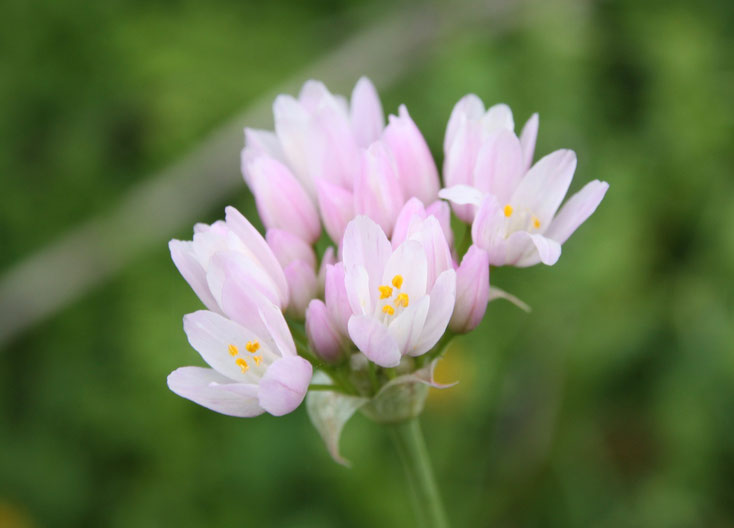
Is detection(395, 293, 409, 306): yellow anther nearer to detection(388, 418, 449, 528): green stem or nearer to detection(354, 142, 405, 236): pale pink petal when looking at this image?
detection(354, 142, 405, 236): pale pink petal

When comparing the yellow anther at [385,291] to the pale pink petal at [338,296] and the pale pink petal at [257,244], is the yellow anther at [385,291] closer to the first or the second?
the pale pink petal at [338,296]

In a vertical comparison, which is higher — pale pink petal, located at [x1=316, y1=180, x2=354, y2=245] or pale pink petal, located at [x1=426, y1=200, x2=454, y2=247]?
pale pink petal, located at [x1=316, y1=180, x2=354, y2=245]

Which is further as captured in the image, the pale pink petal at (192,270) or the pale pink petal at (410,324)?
the pale pink petal at (192,270)

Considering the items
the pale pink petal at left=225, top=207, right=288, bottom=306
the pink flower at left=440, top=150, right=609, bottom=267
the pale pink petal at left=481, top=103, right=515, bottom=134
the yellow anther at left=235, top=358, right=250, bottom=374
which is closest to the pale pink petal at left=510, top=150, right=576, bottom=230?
the pink flower at left=440, top=150, right=609, bottom=267

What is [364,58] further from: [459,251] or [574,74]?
[459,251]

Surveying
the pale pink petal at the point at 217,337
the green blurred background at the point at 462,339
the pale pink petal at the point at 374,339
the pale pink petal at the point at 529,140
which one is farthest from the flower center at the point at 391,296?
the green blurred background at the point at 462,339
